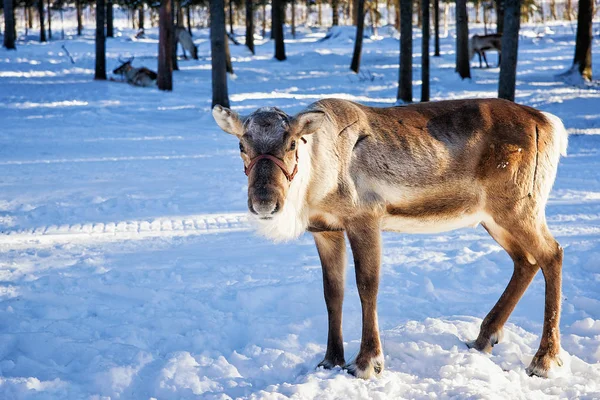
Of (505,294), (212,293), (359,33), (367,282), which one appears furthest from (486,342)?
(359,33)

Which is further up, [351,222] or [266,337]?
[351,222]

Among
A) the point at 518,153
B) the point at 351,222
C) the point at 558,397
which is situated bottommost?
the point at 558,397

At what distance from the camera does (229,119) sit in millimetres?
3943

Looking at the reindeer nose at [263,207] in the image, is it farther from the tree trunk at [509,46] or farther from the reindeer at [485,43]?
the reindeer at [485,43]

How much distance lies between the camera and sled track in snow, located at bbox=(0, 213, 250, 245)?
741 centimetres

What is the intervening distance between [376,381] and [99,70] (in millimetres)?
20675

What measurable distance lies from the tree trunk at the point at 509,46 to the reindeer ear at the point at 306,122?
1091cm

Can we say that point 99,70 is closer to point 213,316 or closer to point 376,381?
point 213,316

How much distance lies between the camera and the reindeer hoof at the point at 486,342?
481 centimetres

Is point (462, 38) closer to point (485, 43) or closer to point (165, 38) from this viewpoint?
point (485, 43)

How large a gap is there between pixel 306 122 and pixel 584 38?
19.9 m

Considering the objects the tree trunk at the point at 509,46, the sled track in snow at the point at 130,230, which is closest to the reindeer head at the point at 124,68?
the tree trunk at the point at 509,46

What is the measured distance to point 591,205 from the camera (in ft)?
28.1

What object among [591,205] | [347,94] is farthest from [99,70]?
[591,205]
